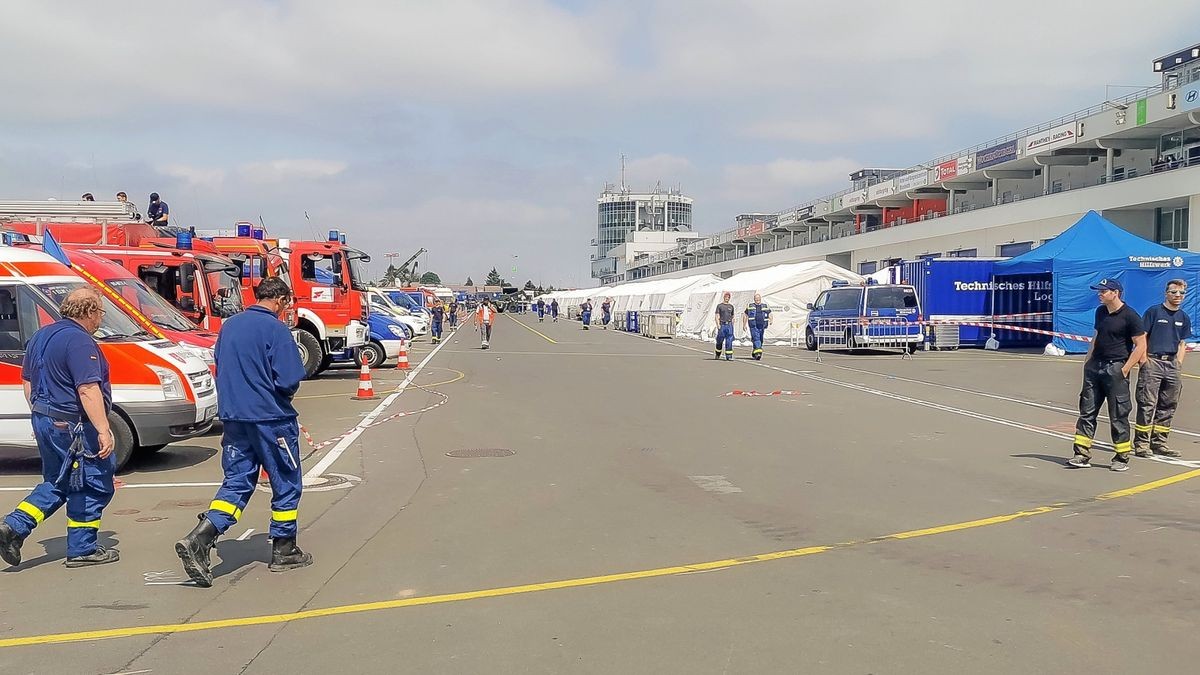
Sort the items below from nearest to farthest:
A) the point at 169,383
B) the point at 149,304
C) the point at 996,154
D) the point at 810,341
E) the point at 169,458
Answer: the point at 169,383 → the point at 169,458 → the point at 149,304 → the point at 810,341 → the point at 996,154

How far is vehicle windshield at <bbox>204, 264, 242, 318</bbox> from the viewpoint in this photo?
52.8ft

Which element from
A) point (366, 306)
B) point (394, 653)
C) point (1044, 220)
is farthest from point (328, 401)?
point (1044, 220)

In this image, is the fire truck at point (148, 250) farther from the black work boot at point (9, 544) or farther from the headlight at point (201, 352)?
the black work boot at point (9, 544)

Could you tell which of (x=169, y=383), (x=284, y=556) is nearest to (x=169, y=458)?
(x=169, y=383)

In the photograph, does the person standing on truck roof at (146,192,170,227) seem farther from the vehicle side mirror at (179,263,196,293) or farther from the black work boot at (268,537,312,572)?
the black work boot at (268,537,312,572)

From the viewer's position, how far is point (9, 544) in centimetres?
604

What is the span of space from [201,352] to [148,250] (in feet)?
16.3

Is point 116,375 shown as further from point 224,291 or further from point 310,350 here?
point 310,350

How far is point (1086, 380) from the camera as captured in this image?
385 inches

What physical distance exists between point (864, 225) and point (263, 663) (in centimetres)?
7305

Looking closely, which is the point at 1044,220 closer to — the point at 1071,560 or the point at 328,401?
the point at 328,401

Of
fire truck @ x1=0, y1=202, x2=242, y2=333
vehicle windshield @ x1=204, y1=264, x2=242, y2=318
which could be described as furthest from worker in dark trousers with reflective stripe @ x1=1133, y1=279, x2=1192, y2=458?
vehicle windshield @ x1=204, y1=264, x2=242, y2=318

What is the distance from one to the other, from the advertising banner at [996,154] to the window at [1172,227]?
9.24 m

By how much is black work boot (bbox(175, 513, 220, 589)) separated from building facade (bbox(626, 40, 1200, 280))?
4035cm
